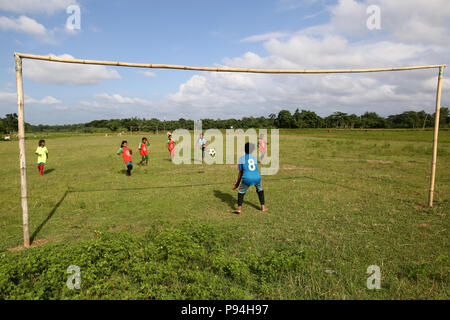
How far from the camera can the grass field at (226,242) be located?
3857 millimetres

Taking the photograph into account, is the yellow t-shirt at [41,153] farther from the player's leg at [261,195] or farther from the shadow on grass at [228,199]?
the player's leg at [261,195]

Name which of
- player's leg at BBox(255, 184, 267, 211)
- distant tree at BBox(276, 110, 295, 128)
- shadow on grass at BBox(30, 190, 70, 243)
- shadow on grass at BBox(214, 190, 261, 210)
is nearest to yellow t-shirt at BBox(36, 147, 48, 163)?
shadow on grass at BBox(30, 190, 70, 243)

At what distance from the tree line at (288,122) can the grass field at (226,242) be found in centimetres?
7854

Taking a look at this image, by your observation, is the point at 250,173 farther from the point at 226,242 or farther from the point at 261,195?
the point at 226,242

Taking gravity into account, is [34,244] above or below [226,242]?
below

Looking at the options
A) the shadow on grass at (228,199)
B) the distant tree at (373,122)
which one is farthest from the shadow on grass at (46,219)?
the distant tree at (373,122)

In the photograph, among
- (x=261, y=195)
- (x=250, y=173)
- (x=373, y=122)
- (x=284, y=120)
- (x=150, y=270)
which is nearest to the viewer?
(x=150, y=270)

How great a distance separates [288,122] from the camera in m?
118

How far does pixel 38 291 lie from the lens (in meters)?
3.56

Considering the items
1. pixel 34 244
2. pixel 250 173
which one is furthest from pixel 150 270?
pixel 250 173

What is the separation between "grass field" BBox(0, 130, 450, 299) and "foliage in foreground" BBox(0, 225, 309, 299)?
2cm

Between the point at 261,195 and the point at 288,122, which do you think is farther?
the point at 288,122

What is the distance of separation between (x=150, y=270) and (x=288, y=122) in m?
120

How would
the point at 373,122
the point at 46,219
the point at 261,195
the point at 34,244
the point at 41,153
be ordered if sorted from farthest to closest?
1. the point at 373,122
2. the point at 41,153
3. the point at 261,195
4. the point at 46,219
5. the point at 34,244
